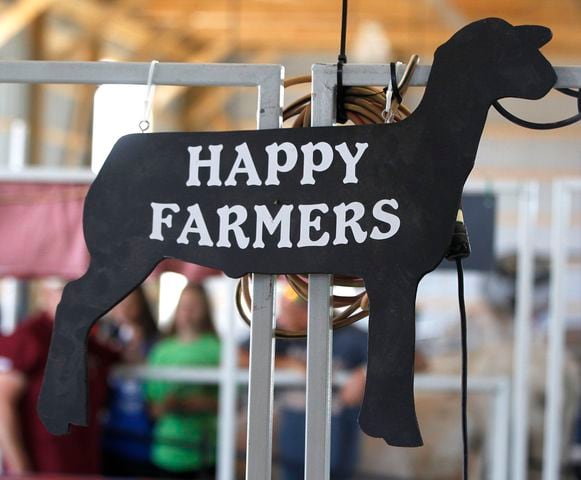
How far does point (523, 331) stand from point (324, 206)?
9.05 ft

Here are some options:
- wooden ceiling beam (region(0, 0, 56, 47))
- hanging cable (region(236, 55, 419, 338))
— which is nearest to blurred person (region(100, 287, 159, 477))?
hanging cable (region(236, 55, 419, 338))

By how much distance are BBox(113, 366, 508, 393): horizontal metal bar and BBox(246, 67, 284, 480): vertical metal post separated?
2.66 m

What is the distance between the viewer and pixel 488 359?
468cm

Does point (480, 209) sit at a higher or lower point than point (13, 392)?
higher

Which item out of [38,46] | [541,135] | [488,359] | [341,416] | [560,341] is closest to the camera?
[560,341]

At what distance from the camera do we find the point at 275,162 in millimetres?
1200

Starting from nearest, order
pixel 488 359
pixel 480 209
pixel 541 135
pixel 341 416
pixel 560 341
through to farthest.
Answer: pixel 560 341
pixel 480 209
pixel 341 416
pixel 488 359
pixel 541 135

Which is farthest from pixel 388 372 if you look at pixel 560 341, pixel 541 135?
pixel 541 135

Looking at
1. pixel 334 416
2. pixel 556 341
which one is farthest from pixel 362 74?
pixel 334 416

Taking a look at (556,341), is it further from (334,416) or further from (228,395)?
(228,395)

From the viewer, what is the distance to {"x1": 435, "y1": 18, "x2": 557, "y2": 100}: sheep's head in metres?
1.15

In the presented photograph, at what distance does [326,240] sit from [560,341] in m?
2.59

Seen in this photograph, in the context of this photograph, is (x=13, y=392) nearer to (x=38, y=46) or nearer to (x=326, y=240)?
(x=326, y=240)

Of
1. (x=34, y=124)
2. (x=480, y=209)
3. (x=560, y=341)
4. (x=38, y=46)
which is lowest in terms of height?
(x=560, y=341)
